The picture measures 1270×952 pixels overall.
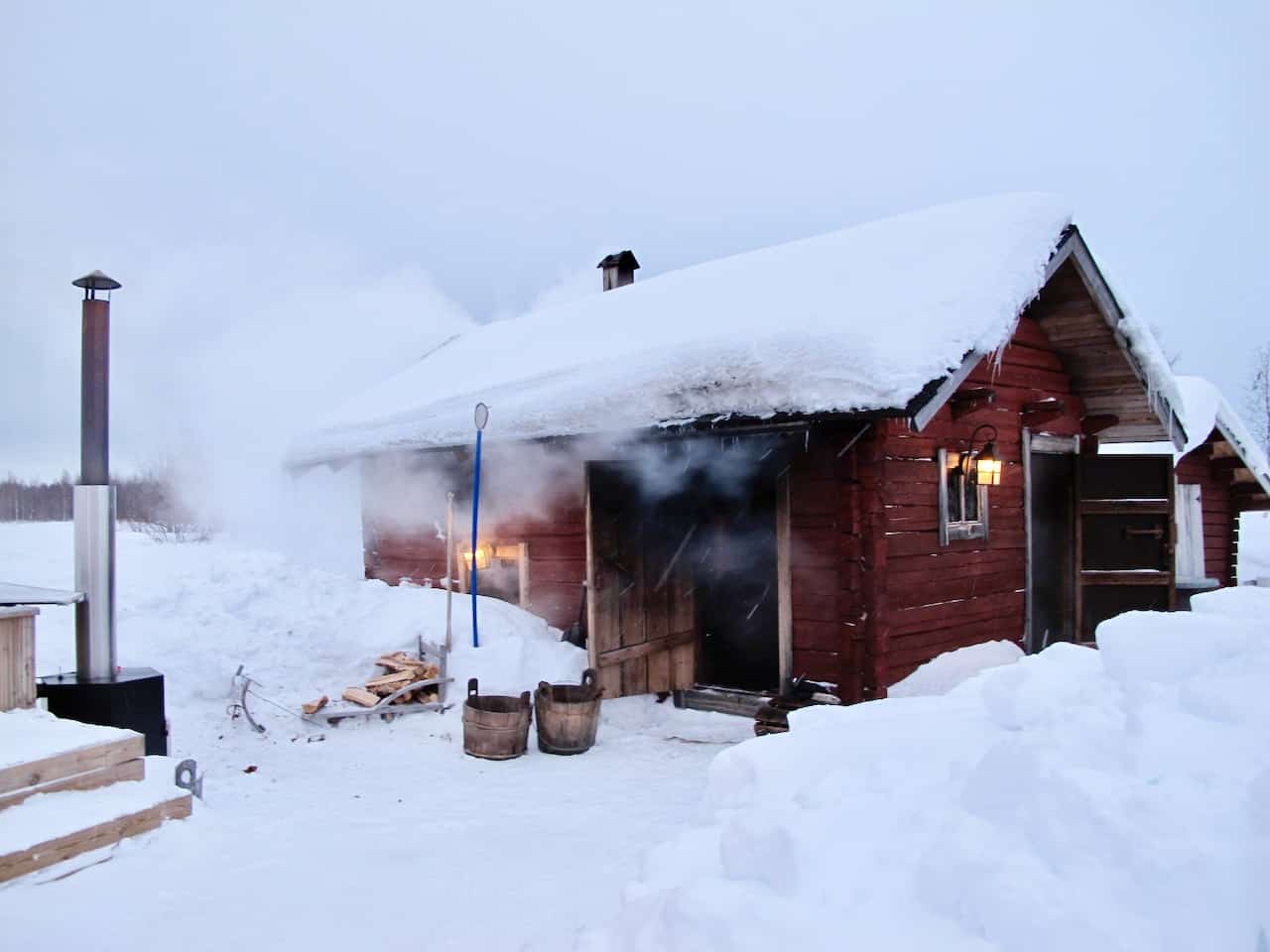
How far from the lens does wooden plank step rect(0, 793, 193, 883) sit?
416cm

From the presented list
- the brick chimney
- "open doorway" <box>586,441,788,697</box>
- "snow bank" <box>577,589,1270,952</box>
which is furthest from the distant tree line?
"snow bank" <box>577,589,1270,952</box>

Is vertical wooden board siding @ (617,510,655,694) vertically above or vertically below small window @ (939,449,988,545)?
below

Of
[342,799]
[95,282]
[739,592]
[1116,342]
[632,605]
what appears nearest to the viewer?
[342,799]

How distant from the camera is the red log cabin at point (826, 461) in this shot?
688 cm

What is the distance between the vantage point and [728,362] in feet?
23.8

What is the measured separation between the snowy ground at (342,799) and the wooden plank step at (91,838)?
0.33 feet

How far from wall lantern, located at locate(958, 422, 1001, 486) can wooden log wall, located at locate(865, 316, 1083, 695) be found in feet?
0.49

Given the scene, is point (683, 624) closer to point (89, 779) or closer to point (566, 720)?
point (566, 720)

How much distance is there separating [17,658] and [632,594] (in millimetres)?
5056

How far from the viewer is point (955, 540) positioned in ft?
26.8

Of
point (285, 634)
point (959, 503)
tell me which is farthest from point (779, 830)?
point (285, 634)

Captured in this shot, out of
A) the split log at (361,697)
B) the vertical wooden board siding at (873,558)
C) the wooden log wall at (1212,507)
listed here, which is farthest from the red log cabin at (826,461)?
the wooden log wall at (1212,507)

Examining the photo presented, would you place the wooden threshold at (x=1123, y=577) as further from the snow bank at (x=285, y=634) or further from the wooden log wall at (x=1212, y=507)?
the wooden log wall at (x=1212, y=507)

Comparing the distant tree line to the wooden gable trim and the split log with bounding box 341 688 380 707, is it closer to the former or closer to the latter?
the split log with bounding box 341 688 380 707
